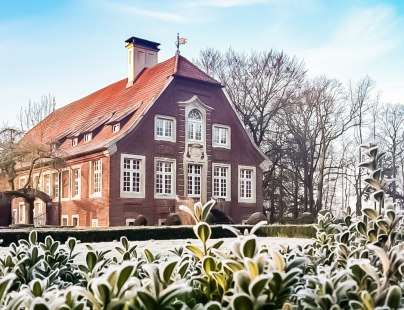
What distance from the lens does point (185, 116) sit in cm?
2888

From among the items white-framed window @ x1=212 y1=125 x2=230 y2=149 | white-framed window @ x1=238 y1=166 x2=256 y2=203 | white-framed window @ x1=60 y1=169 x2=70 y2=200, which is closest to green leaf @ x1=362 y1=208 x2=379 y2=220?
white-framed window @ x1=212 y1=125 x2=230 y2=149

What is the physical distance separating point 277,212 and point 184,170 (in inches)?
559

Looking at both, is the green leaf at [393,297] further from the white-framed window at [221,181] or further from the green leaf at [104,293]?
the white-framed window at [221,181]

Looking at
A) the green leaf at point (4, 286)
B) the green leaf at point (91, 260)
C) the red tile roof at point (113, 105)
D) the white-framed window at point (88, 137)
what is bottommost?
the green leaf at point (91, 260)

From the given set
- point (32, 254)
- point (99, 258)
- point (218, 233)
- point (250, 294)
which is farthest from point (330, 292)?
point (218, 233)

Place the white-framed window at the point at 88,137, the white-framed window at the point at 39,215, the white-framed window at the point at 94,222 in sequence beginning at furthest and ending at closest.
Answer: the white-framed window at the point at 39,215, the white-framed window at the point at 88,137, the white-framed window at the point at 94,222

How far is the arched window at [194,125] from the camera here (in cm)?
2924

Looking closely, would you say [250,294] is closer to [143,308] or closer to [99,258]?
[143,308]

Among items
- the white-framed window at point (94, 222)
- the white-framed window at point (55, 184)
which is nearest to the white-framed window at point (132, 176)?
the white-framed window at point (94, 222)

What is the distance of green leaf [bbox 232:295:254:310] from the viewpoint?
1233mm

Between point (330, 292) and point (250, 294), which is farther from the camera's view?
point (330, 292)

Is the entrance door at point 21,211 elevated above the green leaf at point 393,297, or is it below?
below

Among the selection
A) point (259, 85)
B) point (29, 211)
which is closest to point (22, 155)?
point (29, 211)

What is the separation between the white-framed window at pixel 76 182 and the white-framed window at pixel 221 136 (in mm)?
8170
